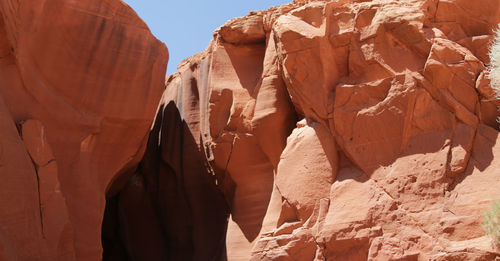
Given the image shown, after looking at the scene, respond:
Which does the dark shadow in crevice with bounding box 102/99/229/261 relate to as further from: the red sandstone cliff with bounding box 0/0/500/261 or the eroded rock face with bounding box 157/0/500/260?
the eroded rock face with bounding box 157/0/500/260

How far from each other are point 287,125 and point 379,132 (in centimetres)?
269

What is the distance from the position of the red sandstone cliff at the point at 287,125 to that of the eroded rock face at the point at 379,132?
0.02 m

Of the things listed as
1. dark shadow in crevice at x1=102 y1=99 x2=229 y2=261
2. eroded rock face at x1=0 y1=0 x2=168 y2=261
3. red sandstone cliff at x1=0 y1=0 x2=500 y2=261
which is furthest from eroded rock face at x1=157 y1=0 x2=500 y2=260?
eroded rock face at x1=0 y1=0 x2=168 y2=261

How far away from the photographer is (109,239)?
1617cm

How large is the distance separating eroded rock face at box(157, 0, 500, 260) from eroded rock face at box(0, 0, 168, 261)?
108 inches

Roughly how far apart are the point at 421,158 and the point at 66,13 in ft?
23.0

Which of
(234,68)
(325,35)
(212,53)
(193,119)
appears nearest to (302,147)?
(325,35)

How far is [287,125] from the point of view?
11.8 m

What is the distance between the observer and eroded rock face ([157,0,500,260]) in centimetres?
848

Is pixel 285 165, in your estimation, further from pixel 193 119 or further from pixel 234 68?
pixel 193 119

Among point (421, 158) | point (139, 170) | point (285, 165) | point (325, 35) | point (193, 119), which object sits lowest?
point (139, 170)

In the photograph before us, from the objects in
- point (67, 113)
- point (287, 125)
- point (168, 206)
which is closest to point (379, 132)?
point (287, 125)

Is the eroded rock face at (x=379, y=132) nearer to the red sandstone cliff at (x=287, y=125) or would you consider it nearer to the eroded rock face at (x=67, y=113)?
the red sandstone cliff at (x=287, y=125)

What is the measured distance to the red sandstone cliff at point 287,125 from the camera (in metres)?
8.63
